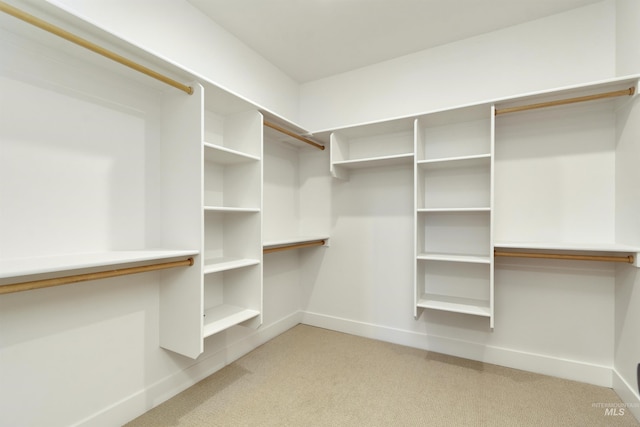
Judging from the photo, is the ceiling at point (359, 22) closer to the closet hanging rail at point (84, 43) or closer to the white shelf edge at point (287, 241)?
the closet hanging rail at point (84, 43)

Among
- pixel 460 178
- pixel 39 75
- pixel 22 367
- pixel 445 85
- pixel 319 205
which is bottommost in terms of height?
pixel 22 367

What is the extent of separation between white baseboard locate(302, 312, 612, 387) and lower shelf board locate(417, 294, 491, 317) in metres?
0.39

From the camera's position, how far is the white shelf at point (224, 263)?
70.3 inches

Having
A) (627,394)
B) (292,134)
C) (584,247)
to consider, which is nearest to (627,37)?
(584,247)

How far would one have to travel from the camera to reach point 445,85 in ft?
8.41

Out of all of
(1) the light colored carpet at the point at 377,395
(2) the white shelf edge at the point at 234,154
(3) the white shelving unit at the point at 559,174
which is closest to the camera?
(1) the light colored carpet at the point at 377,395

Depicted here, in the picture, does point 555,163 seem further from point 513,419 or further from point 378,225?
point 513,419

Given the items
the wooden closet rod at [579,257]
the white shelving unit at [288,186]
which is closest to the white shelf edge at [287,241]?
the white shelving unit at [288,186]

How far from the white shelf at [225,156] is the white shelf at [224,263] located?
0.76 metres

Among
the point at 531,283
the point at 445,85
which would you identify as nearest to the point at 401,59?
the point at 445,85

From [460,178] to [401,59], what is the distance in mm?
1298

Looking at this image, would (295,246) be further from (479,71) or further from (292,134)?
(479,71)

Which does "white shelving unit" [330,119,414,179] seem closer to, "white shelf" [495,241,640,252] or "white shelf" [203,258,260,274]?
"white shelf" [495,241,640,252]

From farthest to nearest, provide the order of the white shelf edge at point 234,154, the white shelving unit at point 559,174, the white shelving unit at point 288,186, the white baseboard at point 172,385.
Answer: the white shelving unit at point 288,186, the white shelving unit at point 559,174, the white shelf edge at point 234,154, the white baseboard at point 172,385
